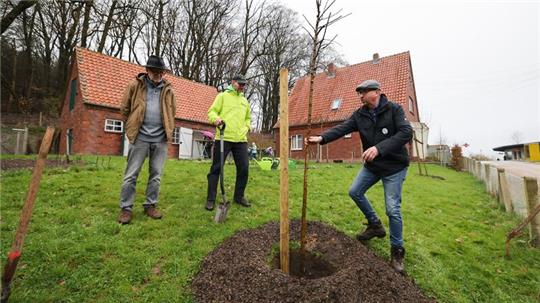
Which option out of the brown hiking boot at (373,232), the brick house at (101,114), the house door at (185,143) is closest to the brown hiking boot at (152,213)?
the brown hiking boot at (373,232)

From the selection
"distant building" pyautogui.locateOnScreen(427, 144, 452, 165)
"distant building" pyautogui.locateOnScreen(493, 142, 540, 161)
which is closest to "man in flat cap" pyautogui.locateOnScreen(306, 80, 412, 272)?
"distant building" pyautogui.locateOnScreen(427, 144, 452, 165)

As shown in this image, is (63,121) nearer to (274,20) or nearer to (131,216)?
(131,216)

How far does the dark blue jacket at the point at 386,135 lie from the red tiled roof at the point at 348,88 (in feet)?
52.3

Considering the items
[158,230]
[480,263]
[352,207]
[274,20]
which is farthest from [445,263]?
[274,20]

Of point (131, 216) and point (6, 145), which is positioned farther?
point (6, 145)

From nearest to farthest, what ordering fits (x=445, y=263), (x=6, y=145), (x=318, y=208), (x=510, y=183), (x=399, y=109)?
(x=399, y=109), (x=445, y=263), (x=318, y=208), (x=510, y=183), (x=6, y=145)

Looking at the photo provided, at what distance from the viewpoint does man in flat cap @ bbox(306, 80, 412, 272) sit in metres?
3.30

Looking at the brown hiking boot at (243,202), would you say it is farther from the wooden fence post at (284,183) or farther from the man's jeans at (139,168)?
the wooden fence post at (284,183)

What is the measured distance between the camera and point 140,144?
4.07m

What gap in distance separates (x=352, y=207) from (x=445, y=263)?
82.9 inches

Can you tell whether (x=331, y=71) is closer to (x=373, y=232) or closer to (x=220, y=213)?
(x=373, y=232)

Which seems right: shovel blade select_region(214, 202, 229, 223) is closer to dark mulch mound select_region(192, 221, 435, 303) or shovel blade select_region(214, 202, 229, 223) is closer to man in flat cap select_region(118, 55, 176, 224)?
dark mulch mound select_region(192, 221, 435, 303)

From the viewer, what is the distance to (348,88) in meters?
23.0

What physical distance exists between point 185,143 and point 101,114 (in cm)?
514
